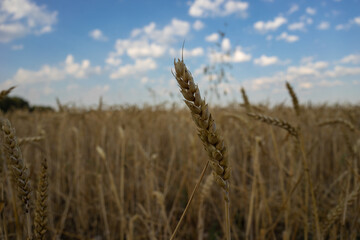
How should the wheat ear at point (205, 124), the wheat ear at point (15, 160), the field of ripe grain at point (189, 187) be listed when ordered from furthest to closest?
the field of ripe grain at point (189, 187) < the wheat ear at point (15, 160) < the wheat ear at point (205, 124)

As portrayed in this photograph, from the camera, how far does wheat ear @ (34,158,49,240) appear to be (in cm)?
56

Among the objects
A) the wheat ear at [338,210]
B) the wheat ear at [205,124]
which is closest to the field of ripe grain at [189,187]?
the wheat ear at [338,210]

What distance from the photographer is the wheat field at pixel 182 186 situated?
87cm

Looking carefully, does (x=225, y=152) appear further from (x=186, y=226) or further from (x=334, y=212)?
(x=186, y=226)

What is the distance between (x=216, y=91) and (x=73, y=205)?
7.37 feet

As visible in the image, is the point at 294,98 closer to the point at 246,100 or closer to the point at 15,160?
the point at 246,100

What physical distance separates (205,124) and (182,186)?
1438 millimetres

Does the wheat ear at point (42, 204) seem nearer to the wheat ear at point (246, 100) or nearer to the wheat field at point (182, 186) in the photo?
the wheat field at point (182, 186)

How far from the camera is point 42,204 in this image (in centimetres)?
56

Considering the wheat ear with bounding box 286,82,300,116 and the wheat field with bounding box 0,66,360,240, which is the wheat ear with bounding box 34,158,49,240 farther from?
the wheat ear with bounding box 286,82,300,116

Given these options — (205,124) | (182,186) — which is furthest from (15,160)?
(182,186)

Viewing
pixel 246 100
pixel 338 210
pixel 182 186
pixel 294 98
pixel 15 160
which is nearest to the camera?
pixel 15 160

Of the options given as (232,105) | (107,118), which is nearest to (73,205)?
(107,118)

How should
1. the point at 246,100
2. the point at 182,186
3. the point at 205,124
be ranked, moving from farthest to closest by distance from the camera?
the point at 182,186, the point at 246,100, the point at 205,124
